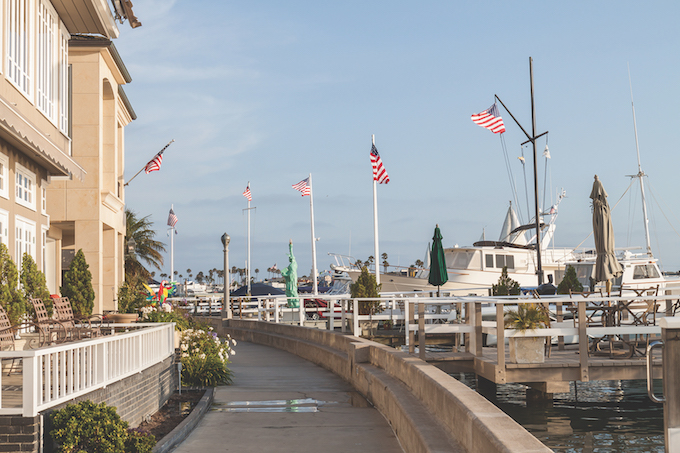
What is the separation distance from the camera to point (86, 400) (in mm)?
7289

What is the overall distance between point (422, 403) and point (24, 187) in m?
11.8

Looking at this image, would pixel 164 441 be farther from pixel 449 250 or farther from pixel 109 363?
pixel 449 250

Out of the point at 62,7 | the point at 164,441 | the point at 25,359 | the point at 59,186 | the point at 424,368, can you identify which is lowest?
the point at 164,441

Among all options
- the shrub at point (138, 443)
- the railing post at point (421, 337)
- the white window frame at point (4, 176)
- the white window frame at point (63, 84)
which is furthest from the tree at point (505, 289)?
the shrub at point (138, 443)

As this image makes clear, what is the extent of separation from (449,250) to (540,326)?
30.6m

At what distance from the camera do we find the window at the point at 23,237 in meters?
15.5

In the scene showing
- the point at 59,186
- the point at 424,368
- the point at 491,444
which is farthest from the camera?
the point at 59,186

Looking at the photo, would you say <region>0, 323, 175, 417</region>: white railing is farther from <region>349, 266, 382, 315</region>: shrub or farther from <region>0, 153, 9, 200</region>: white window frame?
<region>349, 266, 382, 315</region>: shrub

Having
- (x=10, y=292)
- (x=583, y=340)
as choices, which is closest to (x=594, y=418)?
(x=583, y=340)

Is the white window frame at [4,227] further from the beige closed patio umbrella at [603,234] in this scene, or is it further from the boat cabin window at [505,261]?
the boat cabin window at [505,261]

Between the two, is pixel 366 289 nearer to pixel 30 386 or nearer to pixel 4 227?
pixel 4 227

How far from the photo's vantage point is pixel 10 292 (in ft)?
42.3

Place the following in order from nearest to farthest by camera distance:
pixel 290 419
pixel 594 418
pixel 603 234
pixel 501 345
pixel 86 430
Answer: pixel 86 430, pixel 290 419, pixel 501 345, pixel 594 418, pixel 603 234

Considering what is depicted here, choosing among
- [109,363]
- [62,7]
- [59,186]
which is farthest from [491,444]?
[59,186]
